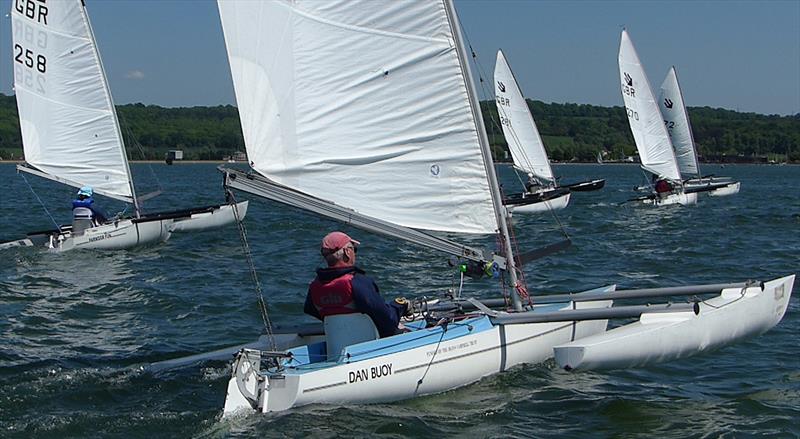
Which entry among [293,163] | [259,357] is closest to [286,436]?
[259,357]

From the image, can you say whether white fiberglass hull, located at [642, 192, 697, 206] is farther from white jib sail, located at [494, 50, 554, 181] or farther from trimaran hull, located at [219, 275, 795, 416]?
trimaran hull, located at [219, 275, 795, 416]

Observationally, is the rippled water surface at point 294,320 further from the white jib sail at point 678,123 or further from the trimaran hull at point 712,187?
the white jib sail at point 678,123

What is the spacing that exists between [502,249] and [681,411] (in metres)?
1.98

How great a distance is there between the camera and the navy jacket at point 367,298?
24.2 ft

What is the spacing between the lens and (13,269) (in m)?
15.5

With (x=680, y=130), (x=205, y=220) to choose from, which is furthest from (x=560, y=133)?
(x=205, y=220)

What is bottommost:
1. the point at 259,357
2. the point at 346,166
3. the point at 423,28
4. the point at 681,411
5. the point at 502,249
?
the point at 681,411

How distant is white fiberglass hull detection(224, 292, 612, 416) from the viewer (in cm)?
712

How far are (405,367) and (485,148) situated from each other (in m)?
1.95

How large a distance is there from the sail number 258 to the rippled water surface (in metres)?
4.40

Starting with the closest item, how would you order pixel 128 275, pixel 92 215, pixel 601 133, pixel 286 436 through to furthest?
pixel 286 436 < pixel 128 275 < pixel 92 215 < pixel 601 133

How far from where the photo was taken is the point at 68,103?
2005 cm

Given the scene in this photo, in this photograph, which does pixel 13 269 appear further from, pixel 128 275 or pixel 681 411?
pixel 681 411

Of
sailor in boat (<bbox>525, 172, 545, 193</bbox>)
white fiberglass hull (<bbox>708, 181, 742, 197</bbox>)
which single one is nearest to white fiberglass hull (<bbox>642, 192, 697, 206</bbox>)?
sailor in boat (<bbox>525, 172, 545, 193</bbox>)
